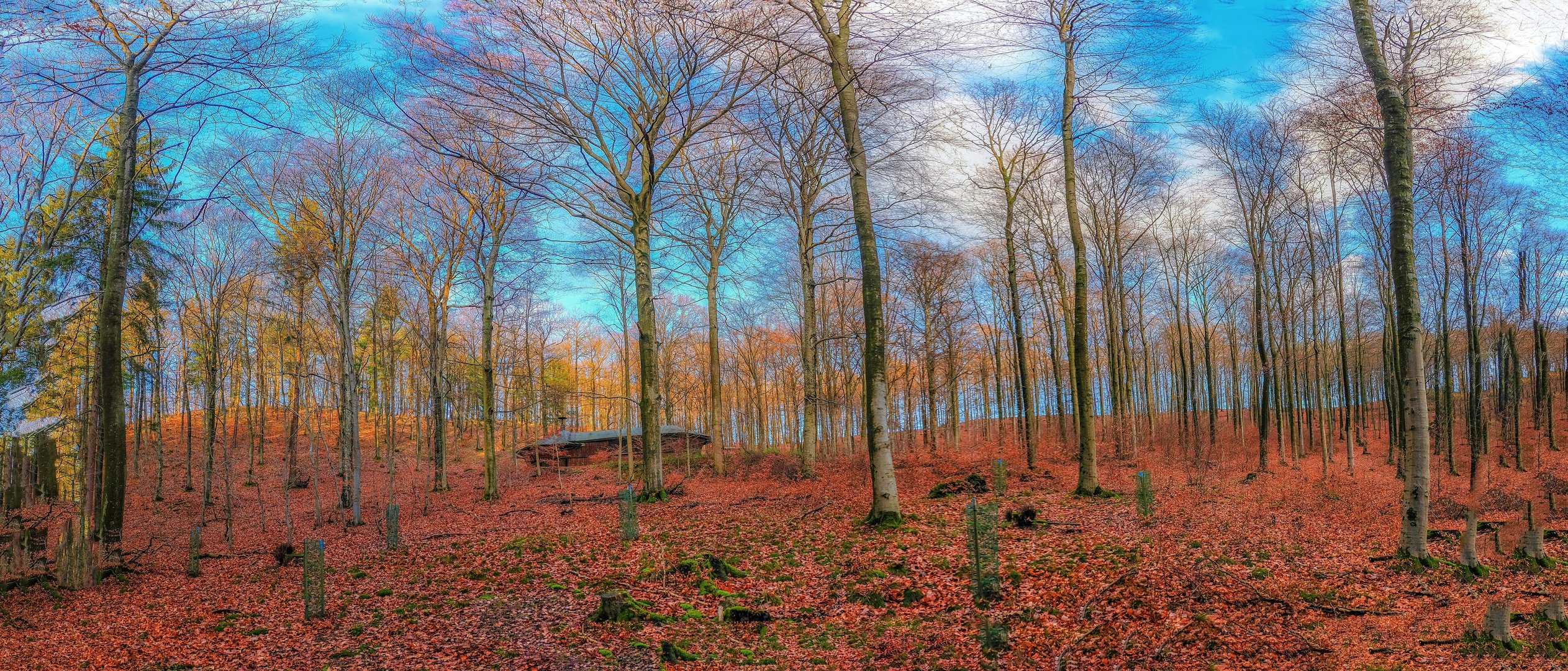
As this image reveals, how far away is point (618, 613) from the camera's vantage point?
685cm

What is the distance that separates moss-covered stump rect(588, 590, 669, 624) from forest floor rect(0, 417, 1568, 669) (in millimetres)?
115

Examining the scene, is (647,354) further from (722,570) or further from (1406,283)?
(1406,283)

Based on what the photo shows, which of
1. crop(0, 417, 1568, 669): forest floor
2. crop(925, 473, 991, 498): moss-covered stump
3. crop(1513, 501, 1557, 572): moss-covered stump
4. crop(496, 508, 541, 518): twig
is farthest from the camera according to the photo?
crop(496, 508, 541, 518): twig

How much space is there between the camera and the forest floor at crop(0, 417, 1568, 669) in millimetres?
5656

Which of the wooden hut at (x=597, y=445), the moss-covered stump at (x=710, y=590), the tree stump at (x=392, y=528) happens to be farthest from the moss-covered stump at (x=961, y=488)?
the wooden hut at (x=597, y=445)

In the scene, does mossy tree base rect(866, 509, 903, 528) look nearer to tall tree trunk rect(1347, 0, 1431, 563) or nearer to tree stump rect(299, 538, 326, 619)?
tall tree trunk rect(1347, 0, 1431, 563)

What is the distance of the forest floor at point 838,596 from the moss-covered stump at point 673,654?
88mm

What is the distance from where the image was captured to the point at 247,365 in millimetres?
21812

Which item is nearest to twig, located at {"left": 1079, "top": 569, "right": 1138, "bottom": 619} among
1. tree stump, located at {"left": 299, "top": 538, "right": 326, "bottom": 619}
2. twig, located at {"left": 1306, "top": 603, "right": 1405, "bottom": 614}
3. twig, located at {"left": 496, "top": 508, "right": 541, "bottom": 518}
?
twig, located at {"left": 1306, "top": 603, "right": 1405, "bottom": 614}

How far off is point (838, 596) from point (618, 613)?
249 centimetres

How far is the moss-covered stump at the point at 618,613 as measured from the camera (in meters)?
6.82

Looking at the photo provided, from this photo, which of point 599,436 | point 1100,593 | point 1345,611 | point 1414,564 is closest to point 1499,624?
point 1345,611

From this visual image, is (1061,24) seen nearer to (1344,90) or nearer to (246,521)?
(1344,90)

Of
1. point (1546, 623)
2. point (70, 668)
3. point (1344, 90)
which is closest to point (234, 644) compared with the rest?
point (70, 668)
